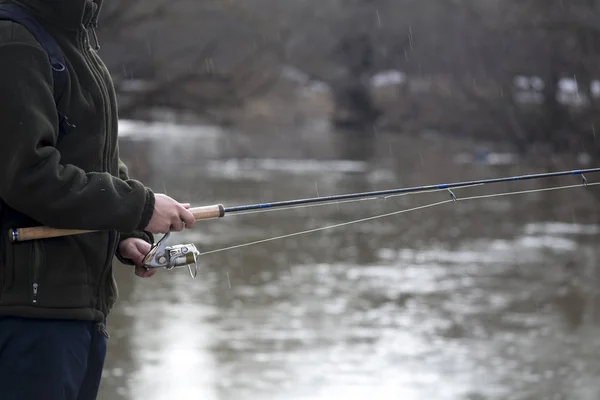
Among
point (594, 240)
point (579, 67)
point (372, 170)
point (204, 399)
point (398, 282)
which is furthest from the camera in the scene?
Result: point (579, 67)

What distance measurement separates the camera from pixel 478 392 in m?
4.97

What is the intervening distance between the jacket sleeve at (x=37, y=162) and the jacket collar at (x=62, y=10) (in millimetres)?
139

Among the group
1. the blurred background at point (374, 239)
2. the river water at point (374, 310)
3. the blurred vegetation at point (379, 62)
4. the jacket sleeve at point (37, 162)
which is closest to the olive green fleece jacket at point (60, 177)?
the jacket sleeve at point (37, 162)

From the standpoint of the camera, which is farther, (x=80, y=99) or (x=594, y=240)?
(x=594, y=240)

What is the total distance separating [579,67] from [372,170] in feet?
27.0

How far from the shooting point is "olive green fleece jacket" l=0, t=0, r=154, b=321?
7.10 feet

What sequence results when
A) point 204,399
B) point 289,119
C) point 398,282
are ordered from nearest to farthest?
point 204,399
point 398,282
point 289,119

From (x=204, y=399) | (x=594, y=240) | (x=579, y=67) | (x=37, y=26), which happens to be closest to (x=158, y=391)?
(x=204, y=399)

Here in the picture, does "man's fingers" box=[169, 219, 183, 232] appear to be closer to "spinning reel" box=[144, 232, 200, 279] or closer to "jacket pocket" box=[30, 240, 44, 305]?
"spinning reel" box=[144, 232, 200, 279]

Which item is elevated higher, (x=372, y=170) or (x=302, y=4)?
(x=302, y=4)

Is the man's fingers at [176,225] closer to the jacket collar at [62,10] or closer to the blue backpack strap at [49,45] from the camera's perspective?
the blue backpack strap at [49,45]

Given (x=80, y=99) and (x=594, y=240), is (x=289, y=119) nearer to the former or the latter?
(x=594, y=240)

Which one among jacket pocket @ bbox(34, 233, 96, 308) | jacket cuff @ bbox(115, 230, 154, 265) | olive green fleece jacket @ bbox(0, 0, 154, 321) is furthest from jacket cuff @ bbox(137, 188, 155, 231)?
jacket cuff @ bbox(115, 230, 154, 265)

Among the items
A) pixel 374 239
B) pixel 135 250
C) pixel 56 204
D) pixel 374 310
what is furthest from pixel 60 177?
pixel 374 239
